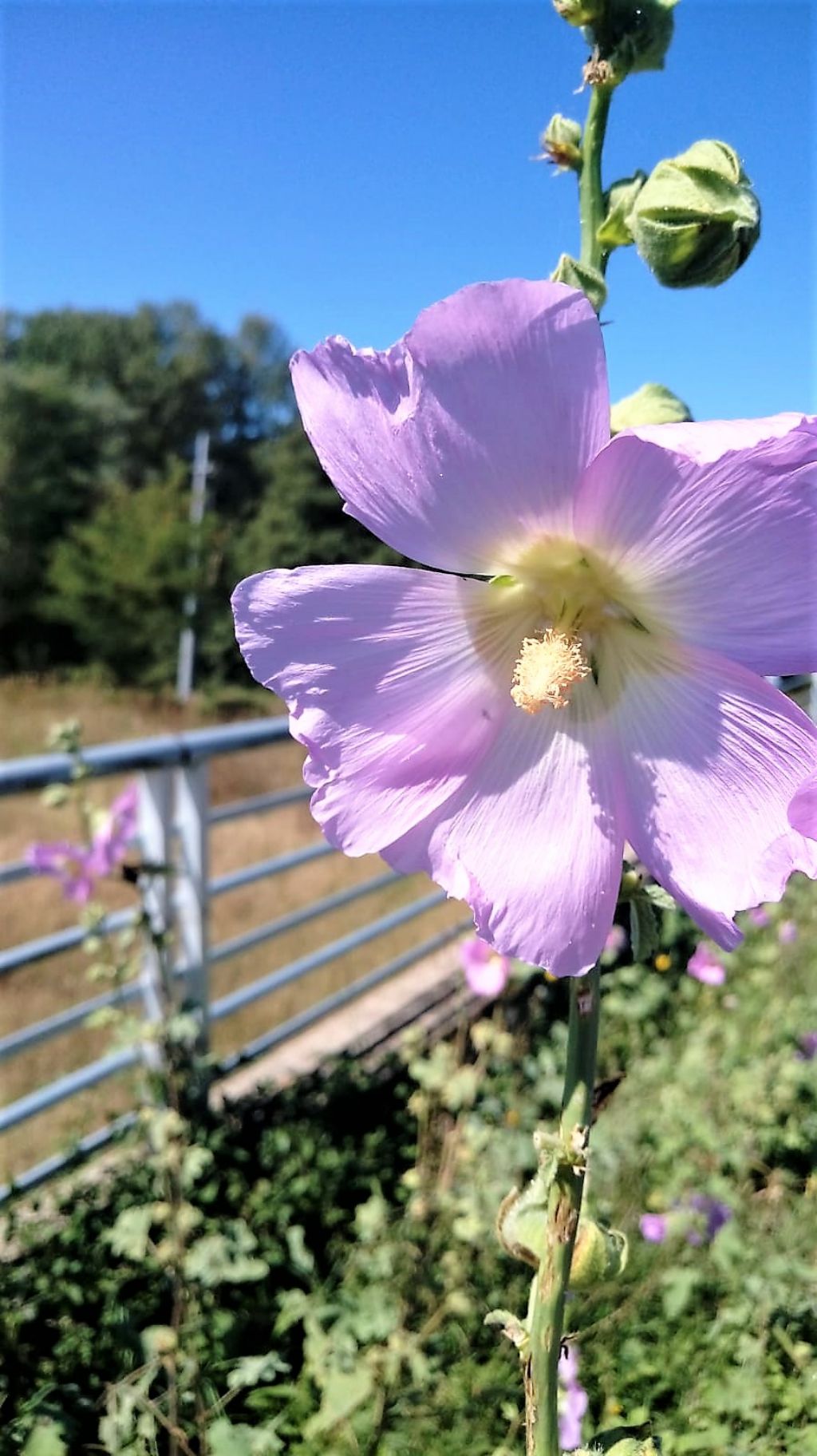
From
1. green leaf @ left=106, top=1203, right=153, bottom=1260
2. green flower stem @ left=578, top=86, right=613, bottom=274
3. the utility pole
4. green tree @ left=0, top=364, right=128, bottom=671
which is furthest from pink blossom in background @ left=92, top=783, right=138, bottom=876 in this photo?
green tree @ left=0, top=364, right=128, bottom=671

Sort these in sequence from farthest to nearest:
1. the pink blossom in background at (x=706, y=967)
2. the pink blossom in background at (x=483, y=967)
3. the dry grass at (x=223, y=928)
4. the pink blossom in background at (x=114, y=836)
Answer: the dry grass at (x=223, y=928)
the pink blossom in background at (x=706, y=967)
the pink blossom in background at (x=483, y=967)
the pink blossom in background at (x=114, y=836)

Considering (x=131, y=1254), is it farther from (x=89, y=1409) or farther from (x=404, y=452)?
(x=404, y=452)

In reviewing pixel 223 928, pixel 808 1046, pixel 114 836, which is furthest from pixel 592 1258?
pixel 223 928

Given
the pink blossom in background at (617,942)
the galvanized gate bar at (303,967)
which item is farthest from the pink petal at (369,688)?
the galvanized gate bar at (303,967)

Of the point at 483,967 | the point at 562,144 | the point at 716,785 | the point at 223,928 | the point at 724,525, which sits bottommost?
the point at 223,928

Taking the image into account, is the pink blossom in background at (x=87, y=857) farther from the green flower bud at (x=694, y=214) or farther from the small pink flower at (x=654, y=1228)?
the green flower bud at (x=694, y=214)

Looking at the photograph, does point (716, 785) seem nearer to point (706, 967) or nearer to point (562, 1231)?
point (562, 1231)

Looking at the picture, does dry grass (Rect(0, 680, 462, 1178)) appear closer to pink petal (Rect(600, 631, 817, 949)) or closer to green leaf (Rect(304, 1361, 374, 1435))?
green leaf (Rect(304, 1361, 374, 1435))
